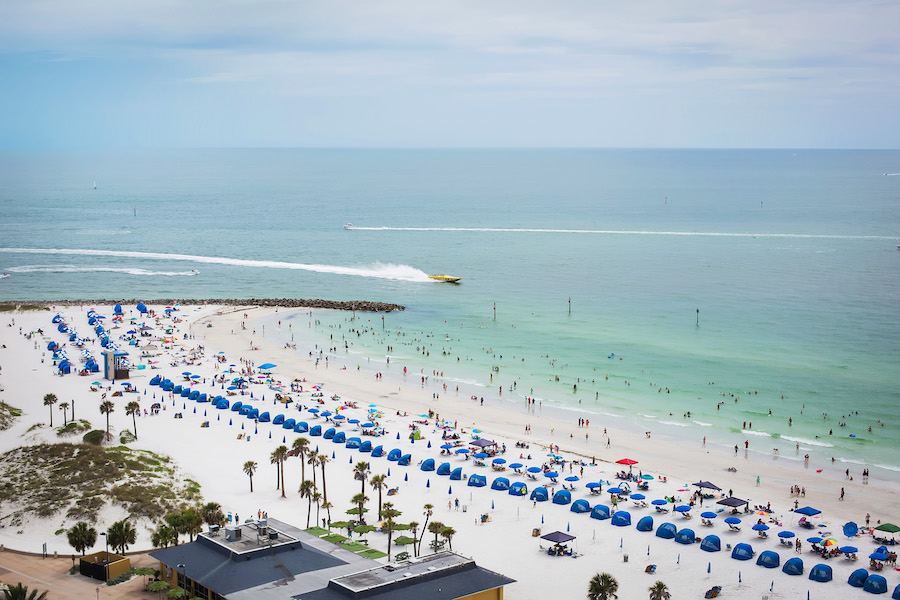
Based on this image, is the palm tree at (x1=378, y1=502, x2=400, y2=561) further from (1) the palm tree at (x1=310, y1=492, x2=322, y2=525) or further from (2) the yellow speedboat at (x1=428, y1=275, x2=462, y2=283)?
(2) the yellow speedboat at (x1=428, y1=275, x2=462, y2=283)

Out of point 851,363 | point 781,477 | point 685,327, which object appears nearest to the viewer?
point 781,477

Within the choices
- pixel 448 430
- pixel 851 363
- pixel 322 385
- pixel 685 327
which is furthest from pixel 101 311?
pixel 851 363

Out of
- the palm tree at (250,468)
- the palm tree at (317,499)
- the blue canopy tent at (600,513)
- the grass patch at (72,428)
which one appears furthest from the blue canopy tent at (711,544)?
the grass patch at (72,428)

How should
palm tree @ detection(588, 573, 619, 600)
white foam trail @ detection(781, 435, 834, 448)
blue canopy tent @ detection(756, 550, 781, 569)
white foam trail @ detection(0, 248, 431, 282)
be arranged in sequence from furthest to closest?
white foam trail @ detection(0, 248, 431, 282) < white foam trail @ detection(781, 435, 834, 448) < blue canopy tent @ detection(756, 550, 781, 569) < palm tree @ detection(588, 573, 619, 600)

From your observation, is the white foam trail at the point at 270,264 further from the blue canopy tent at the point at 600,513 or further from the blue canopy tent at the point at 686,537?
the blue canopy tent at the point at 686,537

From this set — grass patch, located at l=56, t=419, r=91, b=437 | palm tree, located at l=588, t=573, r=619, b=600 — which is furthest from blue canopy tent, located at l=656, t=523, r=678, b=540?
grass patch, located at l=56, t=419, r=91, b=437

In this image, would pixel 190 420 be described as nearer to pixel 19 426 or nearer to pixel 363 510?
pixel 19 426
